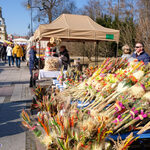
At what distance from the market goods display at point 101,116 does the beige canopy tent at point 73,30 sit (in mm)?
3075

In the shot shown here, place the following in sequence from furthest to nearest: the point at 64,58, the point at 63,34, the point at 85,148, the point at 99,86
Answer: the point at 64,58 < the point at 63,34 < the point at 99,86 < the point at 85,148

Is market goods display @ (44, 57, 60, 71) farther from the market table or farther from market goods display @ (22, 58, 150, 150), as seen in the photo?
market goods display @ (22, 58, 150, 150)

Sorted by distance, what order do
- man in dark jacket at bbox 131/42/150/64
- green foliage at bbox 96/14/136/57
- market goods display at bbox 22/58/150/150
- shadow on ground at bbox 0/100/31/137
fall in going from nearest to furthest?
1. market goods display at bbox 22/58/150/150
2. shadow on ground at bbox 0/100/31/137
3. man in dark jacket at bbox 131/42/150/64
4. green foliage at bbox 96/14/136/57

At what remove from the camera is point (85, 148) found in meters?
1.73

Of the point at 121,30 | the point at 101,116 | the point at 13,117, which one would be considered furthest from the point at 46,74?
the point at 121,30

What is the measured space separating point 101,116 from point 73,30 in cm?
471

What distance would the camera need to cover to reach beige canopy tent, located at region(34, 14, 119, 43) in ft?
19.0

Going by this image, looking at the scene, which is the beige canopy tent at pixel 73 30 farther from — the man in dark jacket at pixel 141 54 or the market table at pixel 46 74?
the man in dark jacket at pixel 141 54

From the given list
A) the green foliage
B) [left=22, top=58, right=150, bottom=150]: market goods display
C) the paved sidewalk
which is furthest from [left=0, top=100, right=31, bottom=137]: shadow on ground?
the green foliage

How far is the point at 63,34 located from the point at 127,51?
90.7 inches

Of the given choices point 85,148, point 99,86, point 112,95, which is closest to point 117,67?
point 99,86

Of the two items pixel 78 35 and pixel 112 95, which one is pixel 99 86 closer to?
pixel 112 95

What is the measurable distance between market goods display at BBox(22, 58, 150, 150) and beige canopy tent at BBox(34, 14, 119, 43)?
10.1 feet

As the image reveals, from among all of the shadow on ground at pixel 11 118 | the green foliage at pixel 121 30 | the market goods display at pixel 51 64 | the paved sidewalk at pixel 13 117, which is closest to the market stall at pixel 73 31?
the market goods display at pixel 51 64
